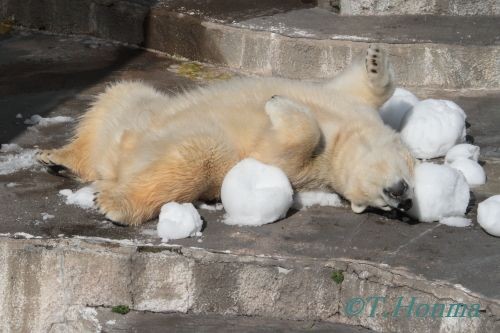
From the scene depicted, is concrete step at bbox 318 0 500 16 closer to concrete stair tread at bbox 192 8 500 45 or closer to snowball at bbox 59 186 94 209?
concrete stair tread at bbox 192 8 500 45

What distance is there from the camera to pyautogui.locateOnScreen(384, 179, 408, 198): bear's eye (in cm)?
386

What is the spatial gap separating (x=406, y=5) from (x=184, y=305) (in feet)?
12.8

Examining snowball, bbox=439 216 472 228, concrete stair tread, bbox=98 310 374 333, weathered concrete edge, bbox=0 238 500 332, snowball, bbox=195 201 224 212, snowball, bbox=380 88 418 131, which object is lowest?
concrete stair tread, bbox=98 310 374 333

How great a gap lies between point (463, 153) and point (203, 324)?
5.72 ft

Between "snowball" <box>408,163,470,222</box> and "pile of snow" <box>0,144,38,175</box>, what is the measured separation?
2092mm

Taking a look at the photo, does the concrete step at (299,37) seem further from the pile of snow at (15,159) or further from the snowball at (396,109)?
the pile of snow at (15,159)

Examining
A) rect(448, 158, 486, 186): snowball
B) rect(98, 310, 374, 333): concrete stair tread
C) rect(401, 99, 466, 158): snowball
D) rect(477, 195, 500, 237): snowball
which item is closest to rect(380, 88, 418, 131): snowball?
rect(401, 99, 466, 158): snowball

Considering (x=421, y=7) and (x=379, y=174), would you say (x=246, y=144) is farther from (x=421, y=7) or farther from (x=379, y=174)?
(x=421, y=7)

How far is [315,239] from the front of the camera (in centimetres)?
397

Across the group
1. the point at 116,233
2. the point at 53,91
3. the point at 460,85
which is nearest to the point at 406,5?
the point at 460,85

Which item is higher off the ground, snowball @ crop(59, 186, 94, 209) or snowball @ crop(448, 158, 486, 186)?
snowball @ crop(448, 158, 486, 186)

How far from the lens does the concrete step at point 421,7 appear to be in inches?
272

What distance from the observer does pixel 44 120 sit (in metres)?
5.49

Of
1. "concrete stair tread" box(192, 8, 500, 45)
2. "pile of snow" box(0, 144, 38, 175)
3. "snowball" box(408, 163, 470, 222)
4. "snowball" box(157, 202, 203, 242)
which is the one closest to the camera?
"snowball" box(157, 202, 203, 242)
